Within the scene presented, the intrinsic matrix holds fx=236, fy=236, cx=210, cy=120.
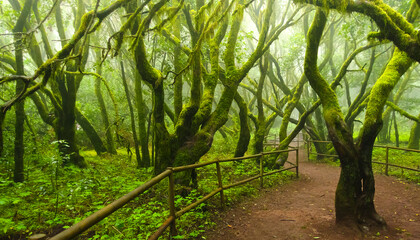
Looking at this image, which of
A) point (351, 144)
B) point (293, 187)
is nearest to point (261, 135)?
point (293, 187)

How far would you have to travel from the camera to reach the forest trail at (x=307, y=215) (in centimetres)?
424

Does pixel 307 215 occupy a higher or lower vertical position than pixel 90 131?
→ lower

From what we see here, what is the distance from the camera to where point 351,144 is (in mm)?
4543

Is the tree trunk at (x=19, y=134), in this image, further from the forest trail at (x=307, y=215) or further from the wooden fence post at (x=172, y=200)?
the forest trail at (x=307, y=215)

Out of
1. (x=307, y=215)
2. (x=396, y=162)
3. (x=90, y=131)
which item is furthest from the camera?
(x=396, y=162)

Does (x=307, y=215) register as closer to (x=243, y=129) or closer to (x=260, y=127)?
(x=243, y=129)

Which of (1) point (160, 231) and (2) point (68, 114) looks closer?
(1) point (160, 231)

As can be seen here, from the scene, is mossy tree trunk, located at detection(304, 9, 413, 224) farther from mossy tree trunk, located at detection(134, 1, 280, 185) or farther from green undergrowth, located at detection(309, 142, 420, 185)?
green undergrowth, located at detection(309, 142, 420, 185)

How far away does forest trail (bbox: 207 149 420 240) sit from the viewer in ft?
13.9

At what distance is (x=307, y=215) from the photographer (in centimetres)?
527

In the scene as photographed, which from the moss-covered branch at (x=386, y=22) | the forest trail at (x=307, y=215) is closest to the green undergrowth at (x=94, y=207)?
the forest trail at (x=307, y=215)

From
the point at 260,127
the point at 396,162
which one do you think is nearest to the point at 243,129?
the point at 260,127

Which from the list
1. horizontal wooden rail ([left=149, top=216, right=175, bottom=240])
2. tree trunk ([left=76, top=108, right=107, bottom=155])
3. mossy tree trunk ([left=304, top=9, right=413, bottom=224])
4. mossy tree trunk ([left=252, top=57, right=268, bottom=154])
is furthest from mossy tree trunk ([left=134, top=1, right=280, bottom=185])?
tree trunk ([left=76, top=108, right=107, bottom=155])

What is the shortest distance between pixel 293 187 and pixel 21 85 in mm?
8188
